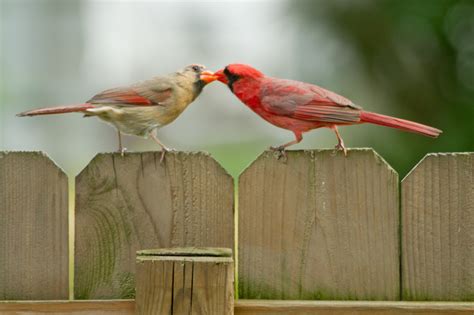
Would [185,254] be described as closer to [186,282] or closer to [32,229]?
[186,282]

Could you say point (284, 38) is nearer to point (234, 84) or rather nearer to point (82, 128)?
point (234, 84)

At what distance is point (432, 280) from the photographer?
2.95 metres

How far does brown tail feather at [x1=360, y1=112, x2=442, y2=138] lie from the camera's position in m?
2.97

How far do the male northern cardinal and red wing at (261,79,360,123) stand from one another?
43cm

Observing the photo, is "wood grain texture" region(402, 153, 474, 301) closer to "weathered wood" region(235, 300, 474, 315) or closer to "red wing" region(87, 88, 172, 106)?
"weathered wood" region(235, 300, 474, 315)

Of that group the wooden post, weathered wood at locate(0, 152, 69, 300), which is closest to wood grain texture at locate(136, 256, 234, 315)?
the wooden post

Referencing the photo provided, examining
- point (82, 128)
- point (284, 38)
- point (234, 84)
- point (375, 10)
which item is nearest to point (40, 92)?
point (82, 128)

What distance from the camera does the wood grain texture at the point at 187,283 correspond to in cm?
267

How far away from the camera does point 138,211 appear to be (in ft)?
9.69

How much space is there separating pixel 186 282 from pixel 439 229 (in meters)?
0.94

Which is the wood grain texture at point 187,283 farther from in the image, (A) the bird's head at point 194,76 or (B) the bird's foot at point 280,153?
(A) the bird's head at point 194,76

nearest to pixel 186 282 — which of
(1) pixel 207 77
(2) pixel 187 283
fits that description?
(2) pixel 187 283

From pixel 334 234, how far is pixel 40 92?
983 cm

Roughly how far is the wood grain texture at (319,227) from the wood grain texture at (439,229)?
54mm
